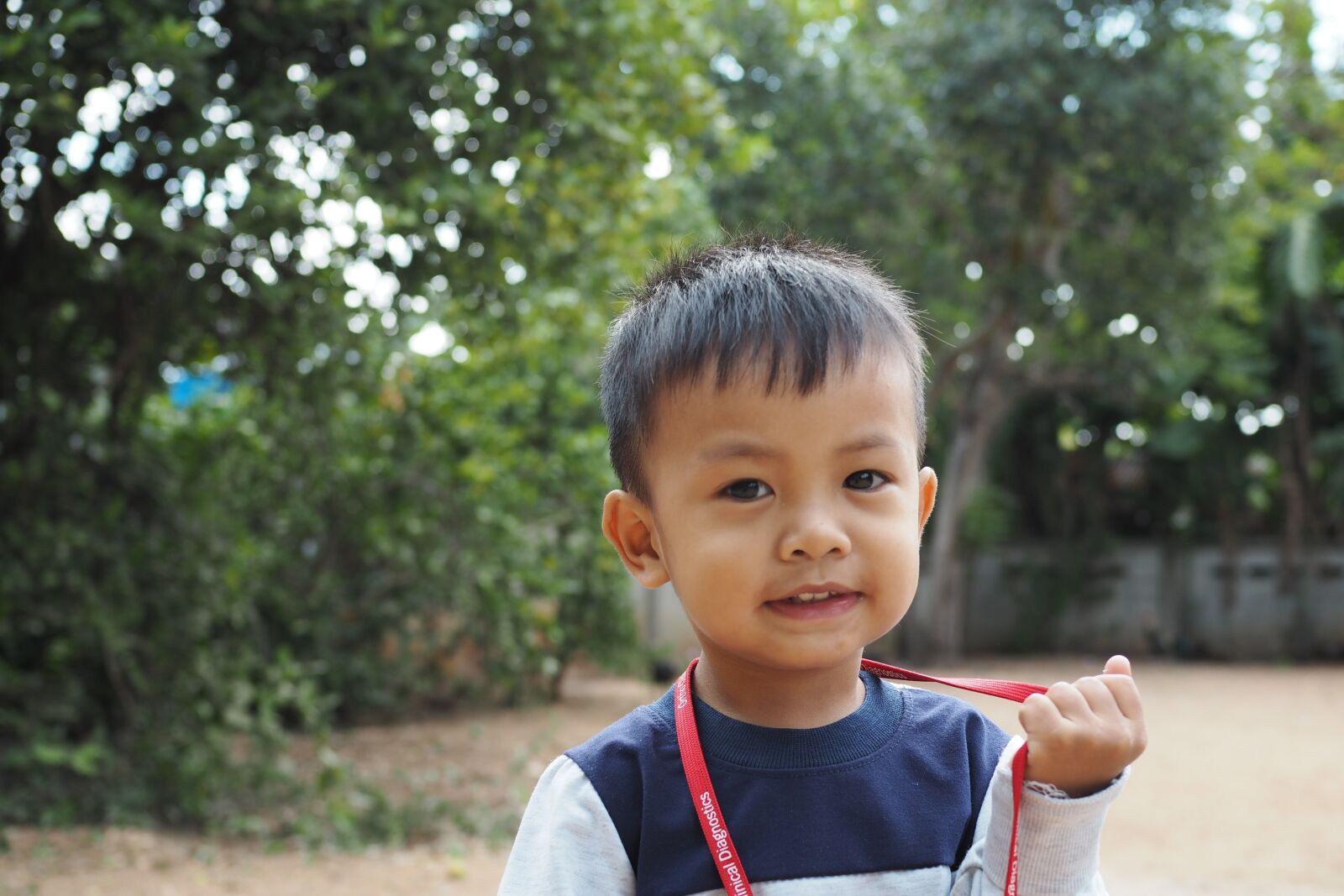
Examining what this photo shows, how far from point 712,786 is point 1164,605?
14708 millimetres

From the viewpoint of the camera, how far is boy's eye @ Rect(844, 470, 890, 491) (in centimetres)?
130

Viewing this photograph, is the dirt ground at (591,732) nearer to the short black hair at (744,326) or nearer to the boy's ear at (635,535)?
the boy's ear at (635,535)

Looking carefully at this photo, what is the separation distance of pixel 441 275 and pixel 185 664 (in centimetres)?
192

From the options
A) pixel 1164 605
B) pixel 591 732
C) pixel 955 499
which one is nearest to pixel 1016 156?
pixel 955 499

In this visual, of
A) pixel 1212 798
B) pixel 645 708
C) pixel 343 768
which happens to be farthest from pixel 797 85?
pixel 645 708

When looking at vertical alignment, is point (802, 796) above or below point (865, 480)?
below

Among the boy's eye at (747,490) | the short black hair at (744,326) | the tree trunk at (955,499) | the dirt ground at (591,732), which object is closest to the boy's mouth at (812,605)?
the boy's eye at (747,490)

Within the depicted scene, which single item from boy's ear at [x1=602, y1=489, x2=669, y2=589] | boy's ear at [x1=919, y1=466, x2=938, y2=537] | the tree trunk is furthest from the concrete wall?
boy's ear at [x1=602, y1=489, x2=669, y2=589]

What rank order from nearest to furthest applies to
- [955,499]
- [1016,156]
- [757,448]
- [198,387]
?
[757,448] < [198,387] < [1016,156] < [955,499]

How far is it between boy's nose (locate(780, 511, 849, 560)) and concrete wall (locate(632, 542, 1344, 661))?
1307cm

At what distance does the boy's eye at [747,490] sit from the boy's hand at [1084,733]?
1.08ft

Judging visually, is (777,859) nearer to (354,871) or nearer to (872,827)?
(872,827)

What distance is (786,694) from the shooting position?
1356 mm

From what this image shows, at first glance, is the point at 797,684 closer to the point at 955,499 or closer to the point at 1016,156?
the point at 1016,156
